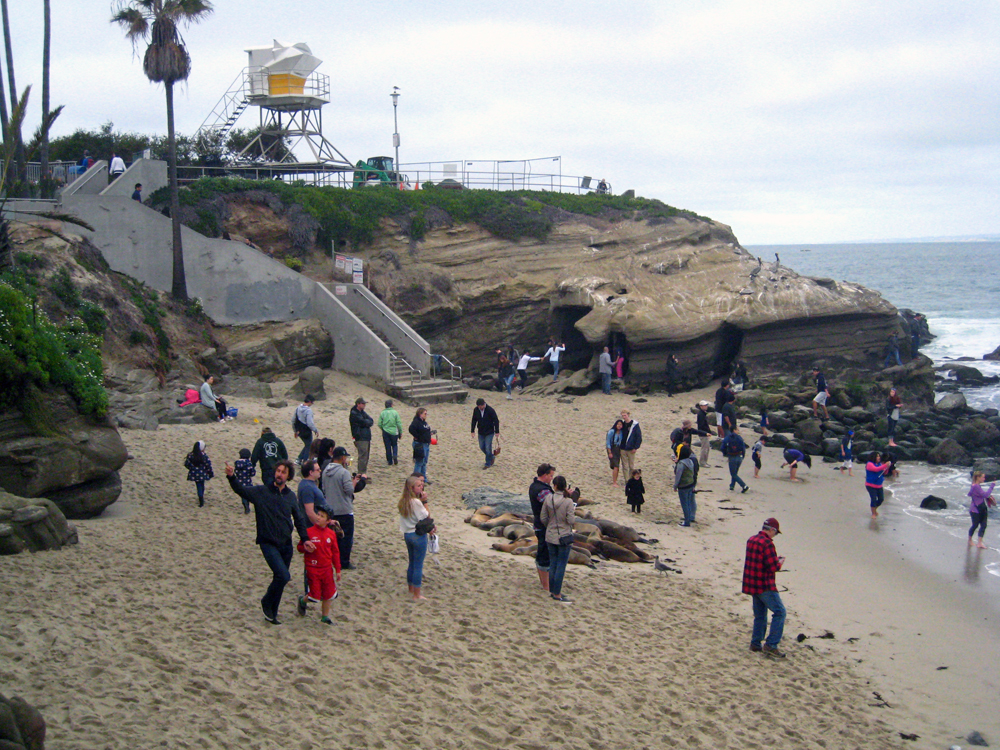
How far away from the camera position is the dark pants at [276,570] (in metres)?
6.96

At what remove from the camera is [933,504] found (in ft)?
49.5

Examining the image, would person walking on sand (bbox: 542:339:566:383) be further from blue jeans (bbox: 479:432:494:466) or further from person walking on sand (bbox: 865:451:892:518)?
person walking on sand (bbox: 865:451:892:518)

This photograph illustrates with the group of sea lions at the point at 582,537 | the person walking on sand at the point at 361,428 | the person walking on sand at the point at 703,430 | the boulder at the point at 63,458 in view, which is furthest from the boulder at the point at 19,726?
the person walking on sand at the point at 703,430

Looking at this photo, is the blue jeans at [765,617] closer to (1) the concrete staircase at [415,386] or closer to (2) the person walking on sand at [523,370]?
(1) the concrete staircase at [415,386]

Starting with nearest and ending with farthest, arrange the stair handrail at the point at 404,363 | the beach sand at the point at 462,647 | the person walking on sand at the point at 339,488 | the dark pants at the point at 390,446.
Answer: the beach sand at the point at 462,647 < the person walking on sand at the point at 339,488 < the dark pants at the point at 390,446 < the stair handrail at the point at 404,363

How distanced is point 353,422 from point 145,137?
21170 millimetres

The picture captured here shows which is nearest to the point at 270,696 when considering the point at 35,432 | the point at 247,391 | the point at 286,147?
the point at 35,432

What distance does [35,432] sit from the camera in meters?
9.67

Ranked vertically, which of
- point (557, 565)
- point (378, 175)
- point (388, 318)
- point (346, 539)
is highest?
point (378, 175)

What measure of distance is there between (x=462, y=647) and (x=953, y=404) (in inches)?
833

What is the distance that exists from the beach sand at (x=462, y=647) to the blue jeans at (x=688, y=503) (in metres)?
0.37

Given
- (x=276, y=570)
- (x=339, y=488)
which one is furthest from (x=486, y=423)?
(x=276, y=570)

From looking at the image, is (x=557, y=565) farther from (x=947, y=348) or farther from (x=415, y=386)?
(x=947, y=348)

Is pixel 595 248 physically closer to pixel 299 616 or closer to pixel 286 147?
pixel 286 147
